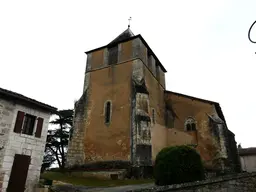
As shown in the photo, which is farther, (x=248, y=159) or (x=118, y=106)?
(x=248, y=159)

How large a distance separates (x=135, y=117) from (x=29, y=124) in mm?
7426

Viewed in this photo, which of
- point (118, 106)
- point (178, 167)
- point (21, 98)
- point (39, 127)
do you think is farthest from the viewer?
point (118, 106)

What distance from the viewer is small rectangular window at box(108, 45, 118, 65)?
21.5 m

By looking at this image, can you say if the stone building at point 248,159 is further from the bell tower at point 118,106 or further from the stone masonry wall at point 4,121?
the stone masonry wall at point 4,121

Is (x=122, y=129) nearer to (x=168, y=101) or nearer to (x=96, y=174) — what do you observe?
(x=96, y=174)

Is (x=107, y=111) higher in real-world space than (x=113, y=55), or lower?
lower

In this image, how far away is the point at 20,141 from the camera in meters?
11.7

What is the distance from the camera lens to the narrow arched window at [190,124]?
20500mm

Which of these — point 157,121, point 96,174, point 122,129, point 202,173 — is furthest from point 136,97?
point 202,173

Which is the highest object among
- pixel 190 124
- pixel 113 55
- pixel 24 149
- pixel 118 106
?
pixel 113 55

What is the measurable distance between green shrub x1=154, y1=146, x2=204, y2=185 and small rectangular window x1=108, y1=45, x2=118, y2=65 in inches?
514

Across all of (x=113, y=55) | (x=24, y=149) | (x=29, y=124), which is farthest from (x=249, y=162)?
(x=24, y=149)

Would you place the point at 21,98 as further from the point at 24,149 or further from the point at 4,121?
the point at 24,149

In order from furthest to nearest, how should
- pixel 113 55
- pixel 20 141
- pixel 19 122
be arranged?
pixel 113 55
pixel 19 122
pixel 20 141
